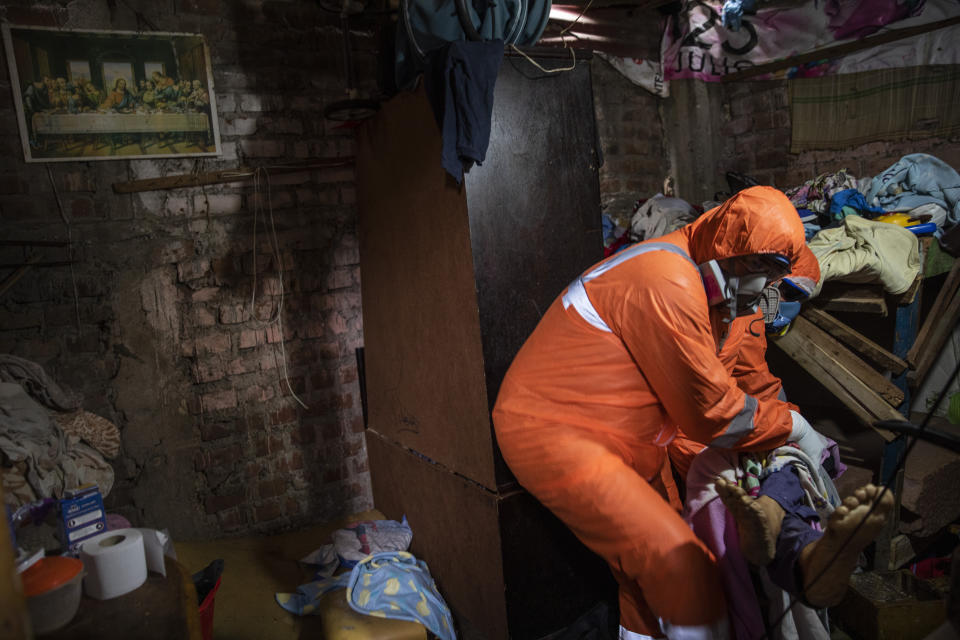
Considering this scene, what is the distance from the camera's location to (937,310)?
9.29 feet

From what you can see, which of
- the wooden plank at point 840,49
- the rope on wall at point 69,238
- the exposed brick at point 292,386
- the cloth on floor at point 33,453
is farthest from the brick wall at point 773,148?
the cloth on floor at point 33,453

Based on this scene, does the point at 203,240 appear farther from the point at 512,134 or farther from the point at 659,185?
the point at 659,185

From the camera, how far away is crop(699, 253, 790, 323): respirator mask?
6.16 ft

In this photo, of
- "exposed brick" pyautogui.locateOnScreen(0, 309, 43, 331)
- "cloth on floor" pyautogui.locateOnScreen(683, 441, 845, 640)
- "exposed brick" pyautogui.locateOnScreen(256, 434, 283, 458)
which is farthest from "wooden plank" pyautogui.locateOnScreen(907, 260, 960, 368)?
"exposed brick" pyautogui.locateOnScreen(0, 309, 43, 331)

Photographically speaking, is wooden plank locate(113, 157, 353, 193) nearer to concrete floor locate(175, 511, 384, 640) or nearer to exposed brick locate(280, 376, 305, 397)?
exposed brick locate(280, 376, 305, 397)

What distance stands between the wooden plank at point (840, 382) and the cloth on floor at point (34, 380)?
336cm

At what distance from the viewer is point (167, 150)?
8.84 ft

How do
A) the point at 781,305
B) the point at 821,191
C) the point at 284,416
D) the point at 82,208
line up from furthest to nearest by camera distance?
the point at 821,191, the point at 284,416, the point at 781,305, the point at 82,208

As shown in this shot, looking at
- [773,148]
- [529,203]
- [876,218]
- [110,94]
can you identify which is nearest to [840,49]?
[773,148]

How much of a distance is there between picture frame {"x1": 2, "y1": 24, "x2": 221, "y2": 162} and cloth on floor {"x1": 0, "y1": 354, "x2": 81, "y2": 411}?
881mm

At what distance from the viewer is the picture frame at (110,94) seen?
2455 mm

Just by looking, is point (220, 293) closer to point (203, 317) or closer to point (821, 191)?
point (203, 317)

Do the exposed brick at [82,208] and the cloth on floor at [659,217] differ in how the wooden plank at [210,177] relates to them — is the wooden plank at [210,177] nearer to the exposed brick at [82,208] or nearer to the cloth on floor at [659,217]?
the exposed brick at [82,208]

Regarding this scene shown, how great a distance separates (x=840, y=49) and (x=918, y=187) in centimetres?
125
